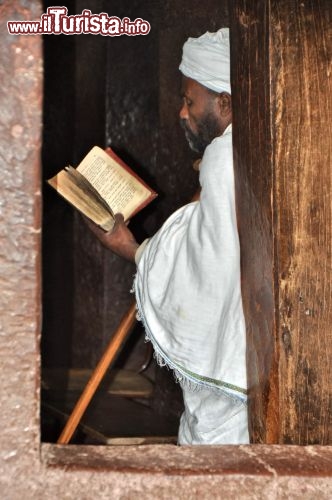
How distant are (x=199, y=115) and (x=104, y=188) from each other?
39 centimetres

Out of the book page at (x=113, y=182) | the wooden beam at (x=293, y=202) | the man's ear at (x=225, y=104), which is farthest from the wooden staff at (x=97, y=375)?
the wooden beam at (x=293, y=202)

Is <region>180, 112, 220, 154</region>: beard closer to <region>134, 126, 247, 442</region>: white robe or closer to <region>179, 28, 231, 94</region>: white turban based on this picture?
<region>179, 28, 231, 94</region>: white turban

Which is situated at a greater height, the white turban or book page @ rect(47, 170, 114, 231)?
the white turban

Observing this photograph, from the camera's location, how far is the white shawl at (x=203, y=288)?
9.36ft

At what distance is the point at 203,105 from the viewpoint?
329 centimetres

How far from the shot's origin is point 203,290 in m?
2.93

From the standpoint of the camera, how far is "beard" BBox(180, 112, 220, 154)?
3.28 metres

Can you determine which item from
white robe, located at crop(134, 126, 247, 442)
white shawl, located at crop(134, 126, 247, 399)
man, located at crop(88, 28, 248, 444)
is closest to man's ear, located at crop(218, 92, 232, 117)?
man, located at crop(88, 28, 248, 444)

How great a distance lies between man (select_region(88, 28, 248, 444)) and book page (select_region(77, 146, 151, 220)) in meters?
0.25

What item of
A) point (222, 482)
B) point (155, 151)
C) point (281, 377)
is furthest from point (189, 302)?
point (155, 151)

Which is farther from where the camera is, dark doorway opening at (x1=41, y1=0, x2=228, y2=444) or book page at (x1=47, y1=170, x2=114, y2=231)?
dark doorway opening at (x1=41, y1=0, x2=228, y2=444)

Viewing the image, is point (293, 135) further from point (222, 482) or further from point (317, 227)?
point (222, 482)

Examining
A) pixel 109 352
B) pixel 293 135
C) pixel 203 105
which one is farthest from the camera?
pixel 109 352

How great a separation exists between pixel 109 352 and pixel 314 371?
1.32 metres
